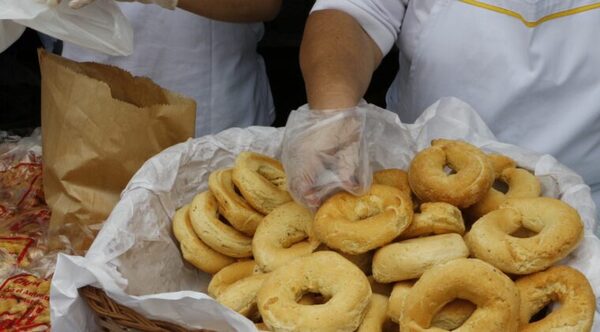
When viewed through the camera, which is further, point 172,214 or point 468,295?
point 172,214

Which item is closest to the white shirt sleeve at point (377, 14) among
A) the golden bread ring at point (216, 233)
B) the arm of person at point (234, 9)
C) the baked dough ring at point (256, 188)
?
the arm of person at point (234, 9)

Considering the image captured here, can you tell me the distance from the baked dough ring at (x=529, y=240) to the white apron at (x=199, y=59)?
1.01m

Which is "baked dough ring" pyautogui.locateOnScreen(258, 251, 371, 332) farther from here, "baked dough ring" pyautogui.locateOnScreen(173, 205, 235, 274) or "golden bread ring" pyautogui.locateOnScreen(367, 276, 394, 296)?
"baked dough ring" pyautogui.locateOnScreen(173, 205, 235, 274)

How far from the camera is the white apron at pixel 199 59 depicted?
6.76ft

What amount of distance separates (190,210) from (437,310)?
0.56 m

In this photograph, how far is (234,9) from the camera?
6.48 feet

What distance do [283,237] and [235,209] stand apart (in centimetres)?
12

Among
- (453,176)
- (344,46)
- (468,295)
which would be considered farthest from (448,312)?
(344,46)

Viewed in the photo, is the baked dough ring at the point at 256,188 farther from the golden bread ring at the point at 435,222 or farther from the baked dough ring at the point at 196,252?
the golden bread ring at the point at 435,222

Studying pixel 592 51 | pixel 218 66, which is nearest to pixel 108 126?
pixel 218 66

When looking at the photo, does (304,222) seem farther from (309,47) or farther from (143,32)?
(143,32)

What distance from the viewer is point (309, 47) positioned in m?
1.79

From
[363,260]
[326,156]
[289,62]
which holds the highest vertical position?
[326,156]

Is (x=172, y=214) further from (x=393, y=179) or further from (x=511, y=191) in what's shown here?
(x=511, y=191)
